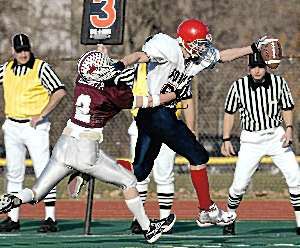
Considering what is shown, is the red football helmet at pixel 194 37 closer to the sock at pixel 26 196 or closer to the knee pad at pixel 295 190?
the knee pad at pixel 295 190

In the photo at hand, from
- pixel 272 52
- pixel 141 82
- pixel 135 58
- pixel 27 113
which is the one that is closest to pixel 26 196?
pixel 135 58

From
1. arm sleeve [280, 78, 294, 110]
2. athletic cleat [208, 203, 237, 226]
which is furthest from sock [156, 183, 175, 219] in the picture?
arm sleeve [280, 78, 294, 110]

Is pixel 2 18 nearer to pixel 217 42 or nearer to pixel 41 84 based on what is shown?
pixel 217 42

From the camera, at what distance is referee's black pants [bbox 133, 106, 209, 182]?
11.9m

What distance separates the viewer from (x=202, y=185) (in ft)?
39.7

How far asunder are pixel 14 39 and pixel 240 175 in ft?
9.35

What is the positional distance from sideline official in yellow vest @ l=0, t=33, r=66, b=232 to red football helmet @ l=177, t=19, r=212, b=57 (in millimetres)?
2109

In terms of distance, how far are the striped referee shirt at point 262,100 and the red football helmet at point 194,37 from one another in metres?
1.15

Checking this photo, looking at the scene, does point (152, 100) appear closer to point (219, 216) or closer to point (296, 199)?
point (219, 216)

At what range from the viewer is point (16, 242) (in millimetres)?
12141

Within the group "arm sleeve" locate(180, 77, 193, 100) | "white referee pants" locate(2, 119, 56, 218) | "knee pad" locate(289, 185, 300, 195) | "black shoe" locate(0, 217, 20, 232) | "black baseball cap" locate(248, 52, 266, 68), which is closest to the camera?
"arm sleeve" locate(180, 77, 193, 100)

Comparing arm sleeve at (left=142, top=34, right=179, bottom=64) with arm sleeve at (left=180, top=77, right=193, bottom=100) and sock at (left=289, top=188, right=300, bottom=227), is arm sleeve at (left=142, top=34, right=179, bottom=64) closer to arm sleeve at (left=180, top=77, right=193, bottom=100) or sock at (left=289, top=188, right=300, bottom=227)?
arm sleeve at (left=180, top=77, right=193, bottom=100)

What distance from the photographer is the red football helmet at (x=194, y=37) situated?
12008 millimetres

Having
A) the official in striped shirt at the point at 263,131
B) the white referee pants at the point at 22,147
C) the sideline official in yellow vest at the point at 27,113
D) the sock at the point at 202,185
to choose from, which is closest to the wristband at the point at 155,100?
the sock at the point at 202,185
